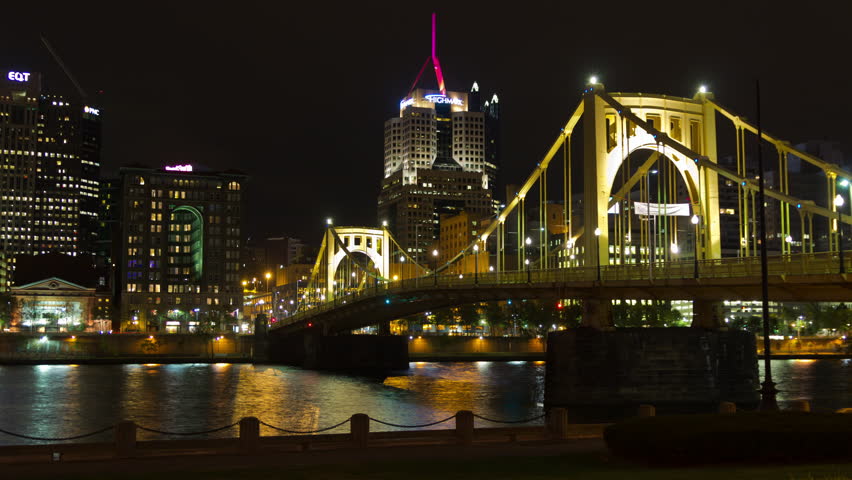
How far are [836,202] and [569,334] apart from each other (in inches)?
740

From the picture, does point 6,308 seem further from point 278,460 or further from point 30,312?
point 278,460

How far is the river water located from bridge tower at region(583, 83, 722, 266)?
11.1 meters

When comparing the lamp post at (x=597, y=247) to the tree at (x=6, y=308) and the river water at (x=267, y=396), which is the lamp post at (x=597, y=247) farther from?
the tree at (x=6, y=308)

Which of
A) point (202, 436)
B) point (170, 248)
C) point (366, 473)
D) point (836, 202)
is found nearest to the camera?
point (366, 473)

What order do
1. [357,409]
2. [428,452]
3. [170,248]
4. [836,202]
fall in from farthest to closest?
[170,248], [357,409], [836,202], [428,452]

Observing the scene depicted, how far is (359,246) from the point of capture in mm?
118875

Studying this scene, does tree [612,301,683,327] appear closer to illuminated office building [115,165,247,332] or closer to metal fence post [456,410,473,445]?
illuminated office building [115,165,247,332]

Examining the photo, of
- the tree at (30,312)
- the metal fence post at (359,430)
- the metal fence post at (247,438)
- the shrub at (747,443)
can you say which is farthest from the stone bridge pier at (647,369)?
the tree at (30,312)

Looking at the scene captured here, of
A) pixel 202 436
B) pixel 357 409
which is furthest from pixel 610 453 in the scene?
pixel 357 409

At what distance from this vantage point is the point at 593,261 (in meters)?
53.2

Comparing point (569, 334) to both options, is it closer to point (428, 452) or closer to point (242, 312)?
point (428, 452)

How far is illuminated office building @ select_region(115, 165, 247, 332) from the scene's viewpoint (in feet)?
633

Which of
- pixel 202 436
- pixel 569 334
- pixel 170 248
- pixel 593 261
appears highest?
pixel 170 248

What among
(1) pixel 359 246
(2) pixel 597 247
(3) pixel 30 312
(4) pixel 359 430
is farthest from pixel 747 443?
(3) pixel 30 312
